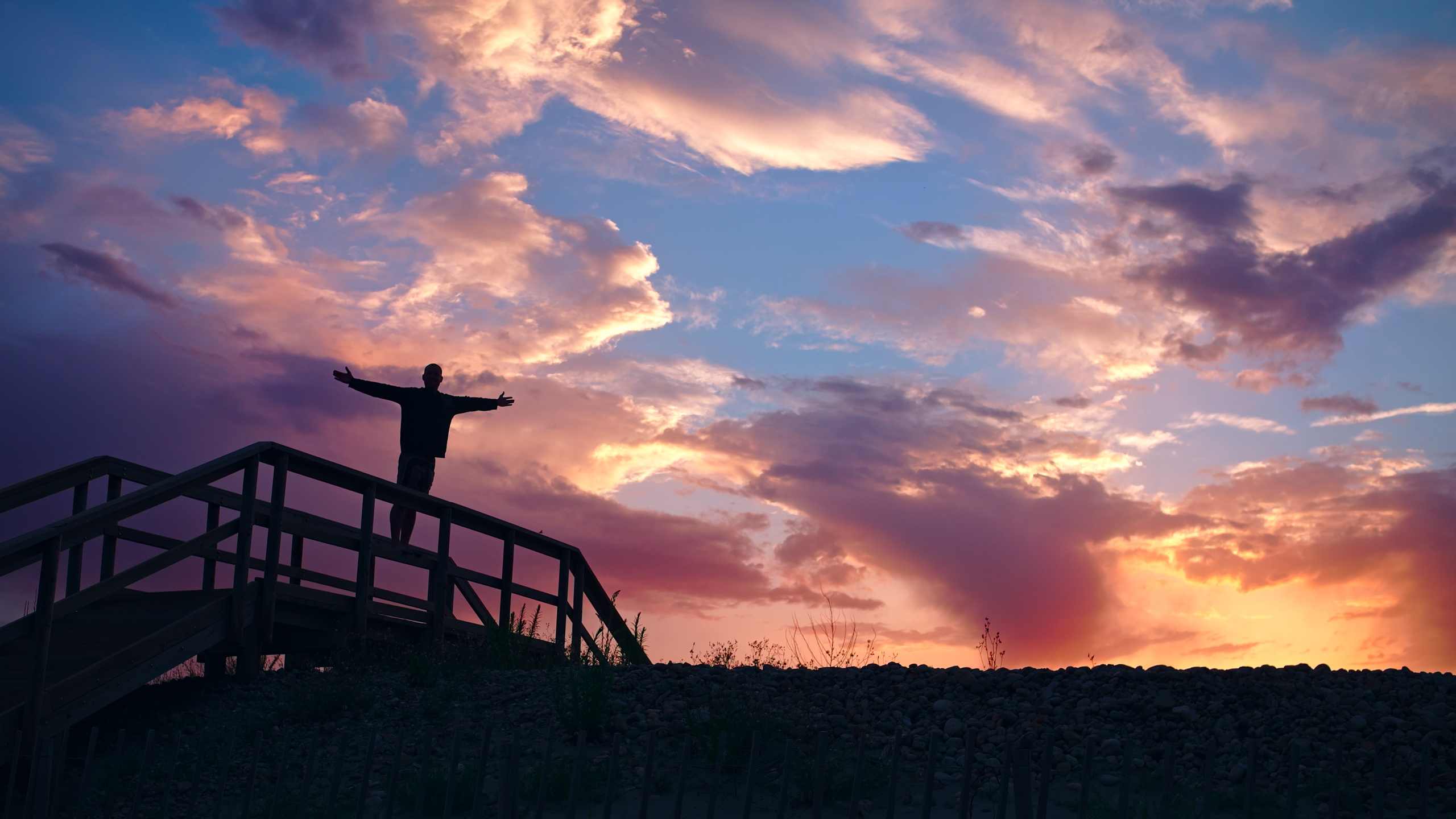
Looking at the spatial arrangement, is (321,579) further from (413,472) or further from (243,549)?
(413,472)

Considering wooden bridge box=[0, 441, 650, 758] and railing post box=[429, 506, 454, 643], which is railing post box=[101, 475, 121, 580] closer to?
wooden bridge box=[0, 441, 650, 758]

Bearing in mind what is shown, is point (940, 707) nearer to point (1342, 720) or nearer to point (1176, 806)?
point (1176, 806)

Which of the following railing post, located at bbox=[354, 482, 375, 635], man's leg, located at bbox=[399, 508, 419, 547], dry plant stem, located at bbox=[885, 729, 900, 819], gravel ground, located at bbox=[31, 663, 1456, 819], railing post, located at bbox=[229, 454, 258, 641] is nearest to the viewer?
dry plant stem, located at bbox=[885, 729, 900, 819]

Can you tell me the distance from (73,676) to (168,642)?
2.88ft

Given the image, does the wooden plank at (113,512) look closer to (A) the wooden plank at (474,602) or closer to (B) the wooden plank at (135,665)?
(B) the wooden plank at (135,665)

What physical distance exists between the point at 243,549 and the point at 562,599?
4752 mm

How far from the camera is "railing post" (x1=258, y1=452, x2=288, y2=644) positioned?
8.44 metres

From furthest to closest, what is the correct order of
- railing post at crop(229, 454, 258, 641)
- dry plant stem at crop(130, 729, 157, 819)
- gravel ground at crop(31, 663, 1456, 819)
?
railing post at crop(229, 454, 258, 641) → dry plant stem at crop(130, 729, 157, 819) → gravel ground at crop(31, 663, 1456, 819)

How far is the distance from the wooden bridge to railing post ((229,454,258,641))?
0.01 meters

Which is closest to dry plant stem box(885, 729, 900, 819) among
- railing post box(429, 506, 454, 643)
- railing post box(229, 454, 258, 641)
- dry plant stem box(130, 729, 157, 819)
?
dry plant stem box(130, 729, 157, 819)

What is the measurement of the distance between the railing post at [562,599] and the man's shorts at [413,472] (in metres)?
2.16

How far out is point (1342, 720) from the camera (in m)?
5.87

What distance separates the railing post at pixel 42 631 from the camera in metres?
6.11

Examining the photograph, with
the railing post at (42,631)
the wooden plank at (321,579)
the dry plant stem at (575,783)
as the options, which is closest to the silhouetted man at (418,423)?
the wooden plank at (321,579)
